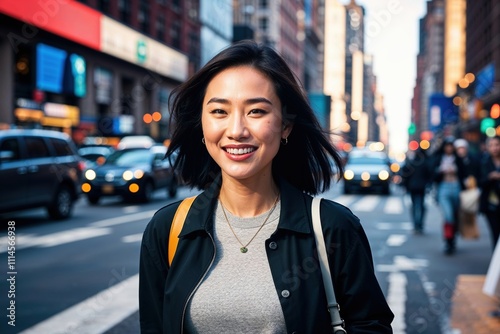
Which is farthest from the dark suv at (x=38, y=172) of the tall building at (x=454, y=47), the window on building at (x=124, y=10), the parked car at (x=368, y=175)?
the tall building at (x=454, y=47)

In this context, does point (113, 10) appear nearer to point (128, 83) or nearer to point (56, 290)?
point (128, 83)

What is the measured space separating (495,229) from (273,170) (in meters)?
6.28

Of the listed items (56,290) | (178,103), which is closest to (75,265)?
(56,290)

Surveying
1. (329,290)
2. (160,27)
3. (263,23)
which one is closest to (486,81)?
(160,27)

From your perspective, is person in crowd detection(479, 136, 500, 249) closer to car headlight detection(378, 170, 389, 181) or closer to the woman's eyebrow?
the woman's eyebrow

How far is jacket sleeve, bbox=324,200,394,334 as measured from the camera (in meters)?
2.29

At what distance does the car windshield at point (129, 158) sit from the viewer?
2007 centimetres

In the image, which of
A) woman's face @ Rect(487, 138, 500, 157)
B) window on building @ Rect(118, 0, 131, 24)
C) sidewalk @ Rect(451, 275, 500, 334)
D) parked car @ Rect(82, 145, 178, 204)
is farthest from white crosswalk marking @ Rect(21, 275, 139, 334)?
window on building @ Rect(118, 0, 131, 24)

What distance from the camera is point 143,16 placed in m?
47.0

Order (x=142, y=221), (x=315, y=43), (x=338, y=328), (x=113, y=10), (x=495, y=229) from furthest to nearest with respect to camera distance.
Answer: (x=315, y=43) < (x=113, y=10) < (x=142, y=221) < (x=495, y=229) < (x=338, y=328)

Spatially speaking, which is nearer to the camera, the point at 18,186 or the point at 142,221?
the point at 18,186

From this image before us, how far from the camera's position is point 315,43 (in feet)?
474

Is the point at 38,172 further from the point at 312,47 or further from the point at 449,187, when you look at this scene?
the point at 312,47

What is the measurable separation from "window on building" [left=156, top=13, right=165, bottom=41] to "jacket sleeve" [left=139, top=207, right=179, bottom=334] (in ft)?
160
